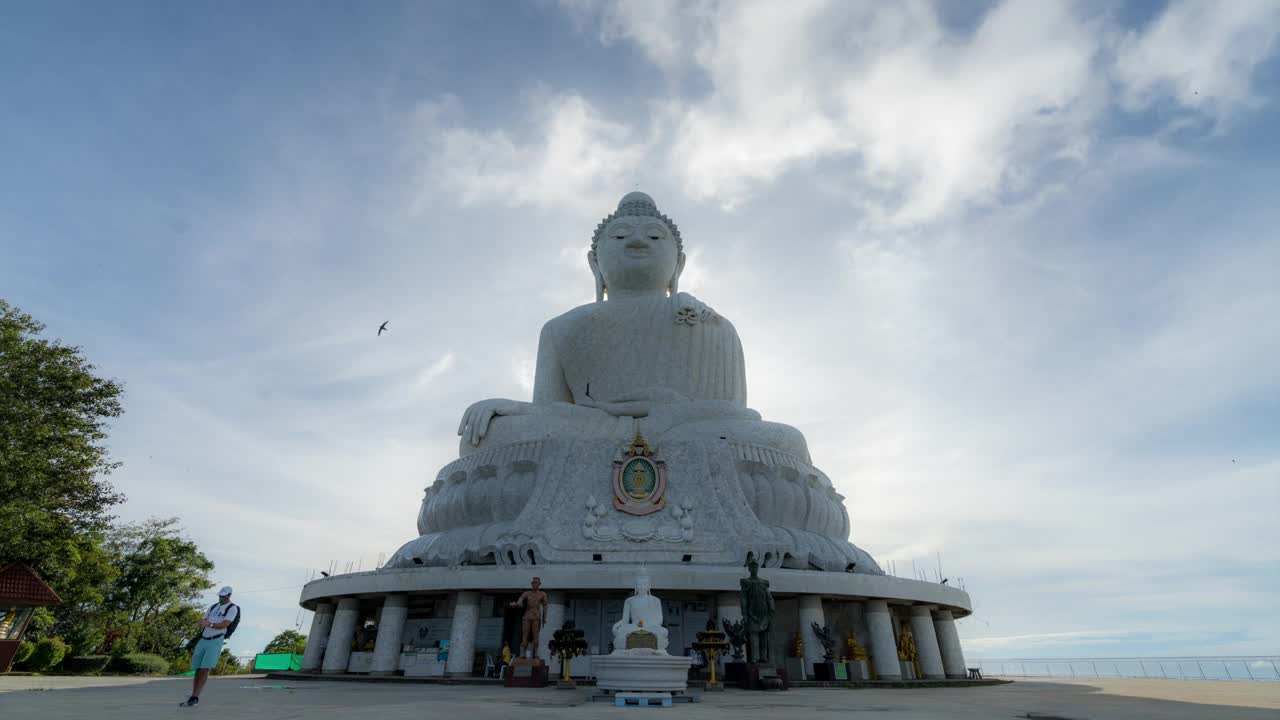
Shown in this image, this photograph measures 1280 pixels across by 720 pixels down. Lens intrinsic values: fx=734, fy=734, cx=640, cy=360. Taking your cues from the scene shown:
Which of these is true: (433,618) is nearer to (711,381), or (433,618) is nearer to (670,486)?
(670,486)

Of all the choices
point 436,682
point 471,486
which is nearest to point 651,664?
point 436,682

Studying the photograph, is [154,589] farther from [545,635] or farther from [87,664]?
[545,635]

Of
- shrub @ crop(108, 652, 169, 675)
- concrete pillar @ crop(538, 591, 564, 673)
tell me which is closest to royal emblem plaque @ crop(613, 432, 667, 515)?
concrete pillar @ crop(538, 591, 564, 673)

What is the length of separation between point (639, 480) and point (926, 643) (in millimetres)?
6361

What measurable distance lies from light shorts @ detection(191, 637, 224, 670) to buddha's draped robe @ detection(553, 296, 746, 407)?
11.5 meters

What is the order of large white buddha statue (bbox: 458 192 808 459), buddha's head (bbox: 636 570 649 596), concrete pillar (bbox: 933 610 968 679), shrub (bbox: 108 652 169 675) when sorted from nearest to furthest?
buddha's head (bbox: 636 570 649 596)
concrete pillar (bbox: 933 610 968 679)
large white buddha statue (bbox: 458 192 808 459)
shrub (bbox: 108 652 169 675)

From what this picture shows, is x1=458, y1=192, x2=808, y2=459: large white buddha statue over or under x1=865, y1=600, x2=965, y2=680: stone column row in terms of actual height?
over

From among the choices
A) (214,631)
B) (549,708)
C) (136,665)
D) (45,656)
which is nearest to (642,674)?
(549,708)

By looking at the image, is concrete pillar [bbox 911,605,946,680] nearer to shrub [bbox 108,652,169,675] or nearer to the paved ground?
the paved ground

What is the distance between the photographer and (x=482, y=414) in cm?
1614

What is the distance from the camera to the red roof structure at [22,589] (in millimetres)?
12609

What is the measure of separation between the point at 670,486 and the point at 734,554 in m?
1.95

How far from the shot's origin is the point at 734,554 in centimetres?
1332

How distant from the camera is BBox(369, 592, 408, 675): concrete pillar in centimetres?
1296
